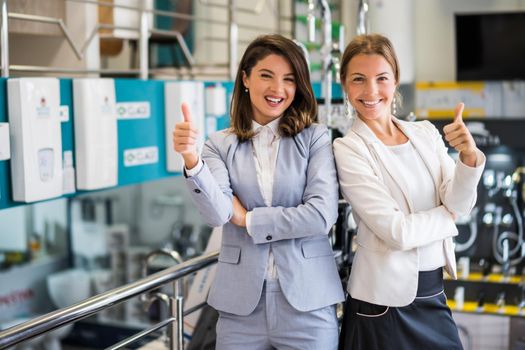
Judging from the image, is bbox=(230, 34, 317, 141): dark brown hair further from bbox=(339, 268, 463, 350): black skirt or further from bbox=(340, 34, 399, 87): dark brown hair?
bbox=(339, 268, 463, 350): black skirt

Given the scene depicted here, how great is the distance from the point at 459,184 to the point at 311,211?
17.0 inches

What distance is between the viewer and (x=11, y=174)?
3191 millimetres

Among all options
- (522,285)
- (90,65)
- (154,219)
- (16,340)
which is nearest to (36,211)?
(154,219)

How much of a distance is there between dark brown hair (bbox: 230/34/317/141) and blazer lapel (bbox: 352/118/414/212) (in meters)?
0.17

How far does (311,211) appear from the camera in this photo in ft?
7.05

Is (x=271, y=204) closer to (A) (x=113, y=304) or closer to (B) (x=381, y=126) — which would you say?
(B) (x=381, y=126)

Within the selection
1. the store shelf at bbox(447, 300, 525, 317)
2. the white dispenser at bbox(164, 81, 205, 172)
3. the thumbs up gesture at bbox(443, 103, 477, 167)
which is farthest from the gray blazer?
the store shelf at bbox(447, 300, 525, 317)

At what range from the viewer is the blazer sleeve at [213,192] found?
2053 millimetres

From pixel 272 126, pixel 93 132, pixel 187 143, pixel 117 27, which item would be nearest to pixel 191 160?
pixel 187 143

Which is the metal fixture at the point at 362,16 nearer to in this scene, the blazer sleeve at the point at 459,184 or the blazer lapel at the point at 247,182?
the blazer sleeve at the point at 459,184

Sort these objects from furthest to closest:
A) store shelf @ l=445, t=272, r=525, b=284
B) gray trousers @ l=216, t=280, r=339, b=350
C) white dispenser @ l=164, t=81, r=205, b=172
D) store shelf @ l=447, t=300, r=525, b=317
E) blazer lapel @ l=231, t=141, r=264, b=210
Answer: store shelf @ l=445, t=272, r=525, b=284
store shelf @ l=447, t=300, r=525, b=317
white dispenser @ l=164, t=81, r=205, b=172
blazer lapel @ l=231, t=141, r=264, b=210
gray trousers @ l=216, t=280, r=339, b=350

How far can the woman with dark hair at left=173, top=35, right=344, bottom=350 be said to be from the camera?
2.14 m

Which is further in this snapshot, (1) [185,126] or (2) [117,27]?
(2) [117,27]

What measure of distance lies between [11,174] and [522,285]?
486 cm
